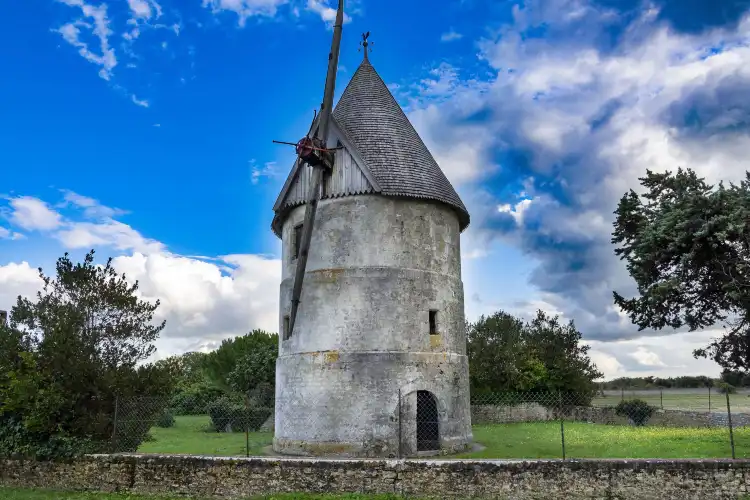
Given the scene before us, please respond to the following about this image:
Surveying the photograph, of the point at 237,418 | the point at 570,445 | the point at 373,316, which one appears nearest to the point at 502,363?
the point at 237,418

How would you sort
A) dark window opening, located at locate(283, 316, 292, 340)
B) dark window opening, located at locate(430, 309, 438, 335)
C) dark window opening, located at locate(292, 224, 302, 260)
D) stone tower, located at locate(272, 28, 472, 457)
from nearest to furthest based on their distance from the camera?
stone tower, located at locate(272, 28, 472, 457) < dark window opening, located at locate(430, 309, 438, 335) < dark window opening, located at locate(283, 316, 292, 340) < dark window opening, located at locate(292, 224, 302, 260)

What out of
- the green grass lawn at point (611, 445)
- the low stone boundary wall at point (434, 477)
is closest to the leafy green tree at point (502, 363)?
the green grass lawn at point (611, 445)

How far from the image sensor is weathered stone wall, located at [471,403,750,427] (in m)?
28.5

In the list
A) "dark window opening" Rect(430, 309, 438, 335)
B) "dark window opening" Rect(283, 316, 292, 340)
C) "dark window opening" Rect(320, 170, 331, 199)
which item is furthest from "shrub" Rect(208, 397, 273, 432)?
"dark window opening" Rect(320, 170, 331, 199)

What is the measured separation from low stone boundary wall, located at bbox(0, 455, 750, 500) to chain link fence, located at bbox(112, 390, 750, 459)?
2.27ft

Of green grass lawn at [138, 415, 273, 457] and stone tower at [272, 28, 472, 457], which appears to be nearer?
stone tower at [272, 28, 472, 457]

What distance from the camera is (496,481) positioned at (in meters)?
11.6

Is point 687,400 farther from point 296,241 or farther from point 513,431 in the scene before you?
point 296,241

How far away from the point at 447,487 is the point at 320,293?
26.0 ft

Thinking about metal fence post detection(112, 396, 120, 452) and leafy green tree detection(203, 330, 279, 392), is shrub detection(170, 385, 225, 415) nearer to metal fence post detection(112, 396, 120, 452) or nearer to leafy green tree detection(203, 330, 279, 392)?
leafy green tree detection(203, 330, 279, 392)

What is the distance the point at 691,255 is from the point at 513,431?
11.9 metres

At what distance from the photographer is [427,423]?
58.3 feet

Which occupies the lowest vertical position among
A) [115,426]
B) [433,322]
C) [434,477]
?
[434,477]

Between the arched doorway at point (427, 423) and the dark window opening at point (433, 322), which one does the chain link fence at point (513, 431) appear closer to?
the arched doorway at point (427, 423)
